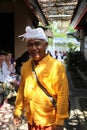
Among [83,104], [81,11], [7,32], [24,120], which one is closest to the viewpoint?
[24,120]

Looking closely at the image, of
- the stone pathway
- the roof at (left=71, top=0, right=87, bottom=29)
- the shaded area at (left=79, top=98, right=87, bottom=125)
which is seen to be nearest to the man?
the stone pathway

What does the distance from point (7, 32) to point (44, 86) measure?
23.6ft

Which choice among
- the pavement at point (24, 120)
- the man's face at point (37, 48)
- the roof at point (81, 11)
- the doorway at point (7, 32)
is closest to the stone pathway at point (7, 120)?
the pavement at point (24, 120)

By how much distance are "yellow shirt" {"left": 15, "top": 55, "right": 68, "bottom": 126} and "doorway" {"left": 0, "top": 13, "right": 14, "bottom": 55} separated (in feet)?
22.6

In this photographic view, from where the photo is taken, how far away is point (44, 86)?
11.8ft


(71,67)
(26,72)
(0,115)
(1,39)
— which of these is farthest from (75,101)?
(71,67)

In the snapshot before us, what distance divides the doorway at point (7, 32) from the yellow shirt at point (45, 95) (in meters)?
6.89

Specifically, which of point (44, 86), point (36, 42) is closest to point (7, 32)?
point (36, 42)

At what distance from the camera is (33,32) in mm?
3682

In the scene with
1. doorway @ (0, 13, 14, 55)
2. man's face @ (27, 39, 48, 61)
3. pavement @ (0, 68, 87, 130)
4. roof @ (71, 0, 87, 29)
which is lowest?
pavement @ (0, 68, 87, 130)

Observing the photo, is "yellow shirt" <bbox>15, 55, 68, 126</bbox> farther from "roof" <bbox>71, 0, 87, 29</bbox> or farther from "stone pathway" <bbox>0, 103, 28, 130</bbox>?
"roof" <bbox>71, 0, 87, 29</bbox>

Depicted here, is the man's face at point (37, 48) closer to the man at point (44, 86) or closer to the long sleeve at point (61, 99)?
the man at point (44, 86)

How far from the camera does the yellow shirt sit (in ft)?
11.7

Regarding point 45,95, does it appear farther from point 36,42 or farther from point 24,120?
point 24,120
